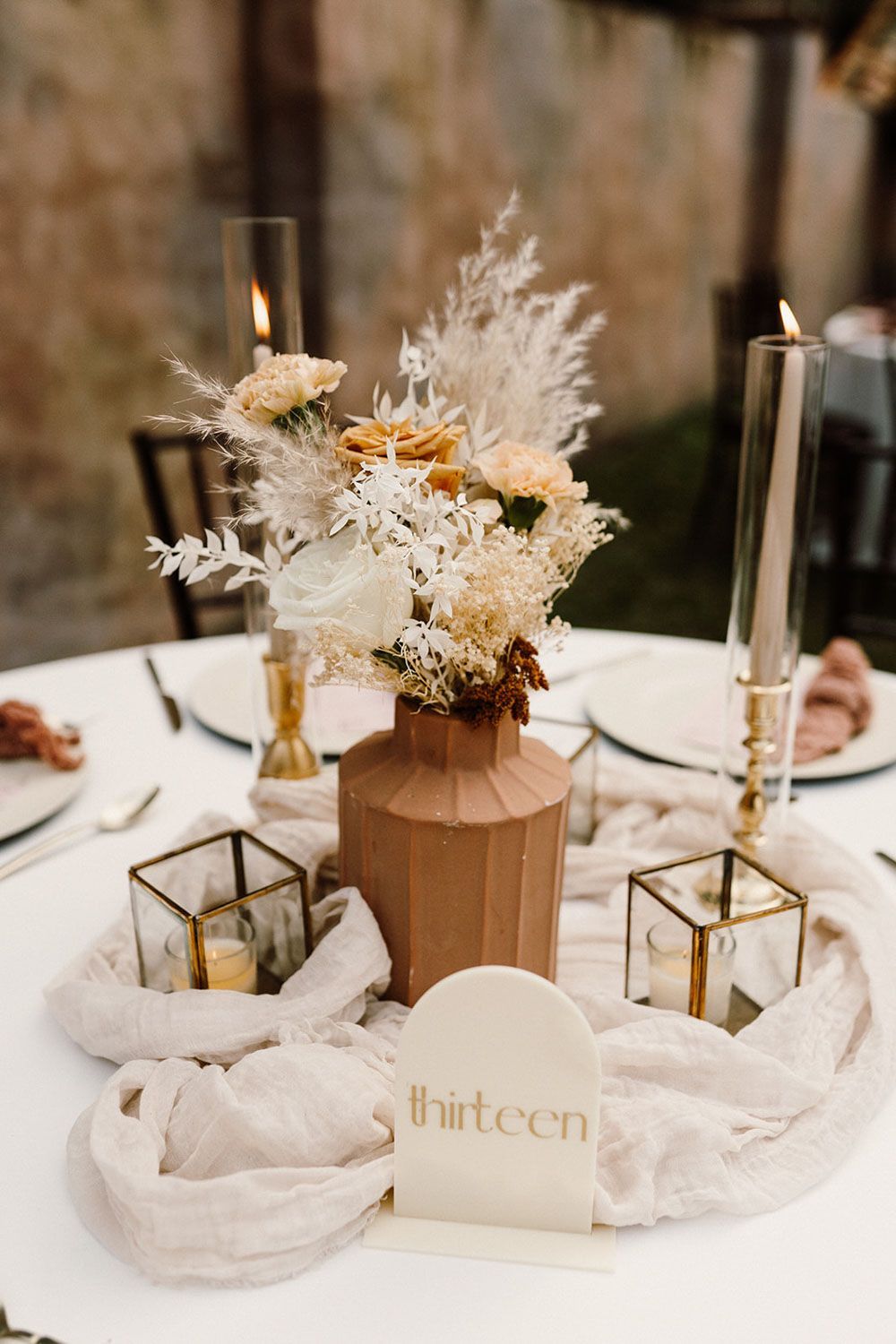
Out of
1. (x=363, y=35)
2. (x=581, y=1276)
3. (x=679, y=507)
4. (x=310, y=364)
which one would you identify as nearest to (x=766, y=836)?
(x=581, y=1276)

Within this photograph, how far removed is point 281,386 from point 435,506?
15 cm

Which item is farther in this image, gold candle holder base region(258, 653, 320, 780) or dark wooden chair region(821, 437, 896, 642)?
dark wooden chair region(821, 437, 896, 642)

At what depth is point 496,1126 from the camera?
2.27 feet

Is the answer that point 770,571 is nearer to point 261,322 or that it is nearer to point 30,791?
point 261,322

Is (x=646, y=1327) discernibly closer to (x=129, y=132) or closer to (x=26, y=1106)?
(x=26, y=1106)

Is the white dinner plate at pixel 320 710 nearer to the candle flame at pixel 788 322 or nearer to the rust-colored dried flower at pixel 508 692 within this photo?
the rust-colored dried flower at pixel 508 692

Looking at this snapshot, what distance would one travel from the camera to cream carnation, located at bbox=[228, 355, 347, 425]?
2.54 ft

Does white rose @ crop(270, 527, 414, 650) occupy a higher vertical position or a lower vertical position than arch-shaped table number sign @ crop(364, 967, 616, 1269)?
higher

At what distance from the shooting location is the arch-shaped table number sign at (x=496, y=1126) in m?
0.67

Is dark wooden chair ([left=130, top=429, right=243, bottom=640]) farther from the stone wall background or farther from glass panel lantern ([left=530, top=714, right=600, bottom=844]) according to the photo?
glass panel lantern ([left=530, top=714, right=600, bottom=844])

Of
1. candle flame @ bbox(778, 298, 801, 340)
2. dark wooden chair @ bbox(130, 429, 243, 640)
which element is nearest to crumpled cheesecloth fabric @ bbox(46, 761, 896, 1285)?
candle flame @ bbox(778, 298, 801, 340)

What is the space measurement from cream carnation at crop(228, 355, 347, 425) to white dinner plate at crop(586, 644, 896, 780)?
656mm

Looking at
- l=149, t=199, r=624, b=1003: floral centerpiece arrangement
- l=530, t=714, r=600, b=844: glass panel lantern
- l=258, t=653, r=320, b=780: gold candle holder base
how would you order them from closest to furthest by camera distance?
1. l=149, t=199, r=624, b=1003: floral centerpiece arrangement
2. l=530, t=714, r=600, b=844: glass panel lantern
3. l=258, t=653, r=320, b=780: gold candle holder base

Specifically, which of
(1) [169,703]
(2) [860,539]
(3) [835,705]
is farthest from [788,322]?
(2) [860,539]
